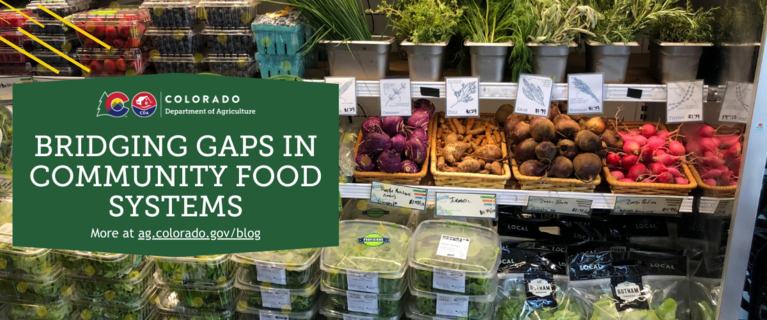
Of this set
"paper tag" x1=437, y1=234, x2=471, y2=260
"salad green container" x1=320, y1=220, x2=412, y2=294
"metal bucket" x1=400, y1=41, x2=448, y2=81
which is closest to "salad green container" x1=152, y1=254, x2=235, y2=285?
"salad green container" x1=320, y1=220, x2=412, y2=294

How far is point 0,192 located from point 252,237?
141 centimetres

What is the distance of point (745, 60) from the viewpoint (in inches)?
59.4

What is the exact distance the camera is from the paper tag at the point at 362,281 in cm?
187

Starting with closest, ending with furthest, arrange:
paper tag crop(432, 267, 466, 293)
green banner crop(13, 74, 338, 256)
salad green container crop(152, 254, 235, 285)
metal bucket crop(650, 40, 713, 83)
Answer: green banner crop(13, 74, 338, 256)
metal bucket crop(650, 40, 713, 83)
paper tag crop(432, 267, 466, 293)
salad green container crop(152, 254, 235, 285)

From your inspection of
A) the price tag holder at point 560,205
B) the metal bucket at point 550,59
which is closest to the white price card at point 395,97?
the metal bucket at point 550,59

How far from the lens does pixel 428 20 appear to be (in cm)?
177

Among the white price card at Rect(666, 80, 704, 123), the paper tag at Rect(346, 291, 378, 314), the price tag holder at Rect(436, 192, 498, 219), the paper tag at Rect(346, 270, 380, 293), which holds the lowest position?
the paper tag at Rect(346, 291, 378, 314)

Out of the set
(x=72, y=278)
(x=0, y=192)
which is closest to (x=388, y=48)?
(x=72, y=278)

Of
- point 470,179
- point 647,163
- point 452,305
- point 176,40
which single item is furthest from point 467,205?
point 176,40

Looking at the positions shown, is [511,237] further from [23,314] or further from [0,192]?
[0,192]

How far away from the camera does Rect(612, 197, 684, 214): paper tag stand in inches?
70.7

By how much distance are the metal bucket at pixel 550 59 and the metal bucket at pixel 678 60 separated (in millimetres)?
299

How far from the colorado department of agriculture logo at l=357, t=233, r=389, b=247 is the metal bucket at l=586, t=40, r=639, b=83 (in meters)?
0.92

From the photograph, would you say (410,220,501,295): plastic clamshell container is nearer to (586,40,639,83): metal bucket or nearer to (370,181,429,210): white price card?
(370,181,429,210): white price card
